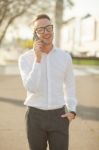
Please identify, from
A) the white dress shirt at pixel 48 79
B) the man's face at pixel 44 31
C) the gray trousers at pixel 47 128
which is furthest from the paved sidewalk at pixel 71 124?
the man's face at pixel 44 31

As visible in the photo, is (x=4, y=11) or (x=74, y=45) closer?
(x=4, y=11)

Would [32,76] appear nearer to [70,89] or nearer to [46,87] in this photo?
[46,87]

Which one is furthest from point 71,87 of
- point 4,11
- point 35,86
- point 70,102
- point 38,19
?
point 4,11

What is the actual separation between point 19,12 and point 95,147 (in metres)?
26.0

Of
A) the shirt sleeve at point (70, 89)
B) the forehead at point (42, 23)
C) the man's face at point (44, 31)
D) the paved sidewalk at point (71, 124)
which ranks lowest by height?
the paved sidewalk at point (71, 124)

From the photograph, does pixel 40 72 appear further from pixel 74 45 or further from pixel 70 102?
pixel 74 45

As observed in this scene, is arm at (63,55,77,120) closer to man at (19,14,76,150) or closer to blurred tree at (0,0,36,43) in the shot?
man at (19,14,76,150)

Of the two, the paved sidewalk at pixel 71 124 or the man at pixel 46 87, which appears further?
the paved sidewalk at pixel 71 124

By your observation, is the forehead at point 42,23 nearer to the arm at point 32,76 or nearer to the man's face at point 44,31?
the man's face at point 44,31

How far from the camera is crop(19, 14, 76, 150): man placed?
333cm

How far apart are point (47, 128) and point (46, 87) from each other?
0.34 m

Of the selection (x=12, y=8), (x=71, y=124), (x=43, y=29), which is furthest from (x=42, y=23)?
(x=12, y=8)

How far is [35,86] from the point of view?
3.28 metres

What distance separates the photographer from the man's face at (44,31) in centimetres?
332
